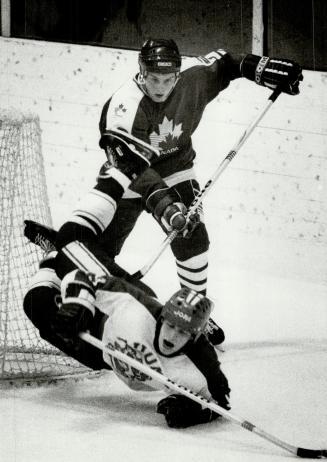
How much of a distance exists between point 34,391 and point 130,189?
0.83m

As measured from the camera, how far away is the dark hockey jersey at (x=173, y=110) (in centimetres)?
362

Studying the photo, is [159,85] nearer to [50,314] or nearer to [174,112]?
[174,112]

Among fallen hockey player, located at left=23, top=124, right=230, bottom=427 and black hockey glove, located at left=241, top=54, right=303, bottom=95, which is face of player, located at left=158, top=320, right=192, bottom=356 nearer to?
fallen hockey player, located at left=23, top=124, right=230, bottom=427

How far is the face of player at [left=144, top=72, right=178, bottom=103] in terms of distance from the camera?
3562 mm

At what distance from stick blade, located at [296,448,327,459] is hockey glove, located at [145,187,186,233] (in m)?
0.87

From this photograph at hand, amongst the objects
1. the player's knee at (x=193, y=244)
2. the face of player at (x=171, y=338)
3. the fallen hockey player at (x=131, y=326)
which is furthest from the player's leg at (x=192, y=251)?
the face of player at (x=171, y=338)

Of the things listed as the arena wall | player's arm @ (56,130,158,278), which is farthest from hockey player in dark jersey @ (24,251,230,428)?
the arena wall

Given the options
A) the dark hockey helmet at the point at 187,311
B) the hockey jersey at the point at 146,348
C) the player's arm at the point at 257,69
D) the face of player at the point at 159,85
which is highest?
the player's arm at the point at 257,69

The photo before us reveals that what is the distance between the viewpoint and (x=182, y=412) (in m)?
2.97

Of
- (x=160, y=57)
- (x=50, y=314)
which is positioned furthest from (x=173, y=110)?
(x=50, y=314)

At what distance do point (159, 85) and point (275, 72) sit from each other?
40 cm

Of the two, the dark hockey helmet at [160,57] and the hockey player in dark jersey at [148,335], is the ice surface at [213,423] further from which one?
the dark hockey helmet at [160,57]

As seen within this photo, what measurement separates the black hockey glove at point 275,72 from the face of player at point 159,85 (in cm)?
30

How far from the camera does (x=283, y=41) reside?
15.8 feet
